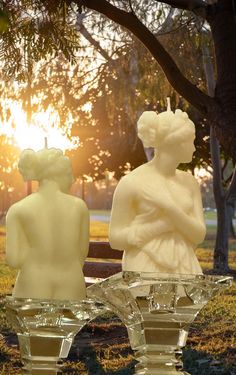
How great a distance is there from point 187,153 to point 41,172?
1.28 feet

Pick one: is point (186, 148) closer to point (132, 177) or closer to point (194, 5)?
point (132, 177)

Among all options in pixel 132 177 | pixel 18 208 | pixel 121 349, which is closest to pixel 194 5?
pixel 121 349

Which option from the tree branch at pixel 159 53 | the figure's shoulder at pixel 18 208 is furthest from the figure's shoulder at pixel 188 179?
the tree branch at pixel 159 53

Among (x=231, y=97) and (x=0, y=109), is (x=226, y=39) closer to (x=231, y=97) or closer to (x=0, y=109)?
(x=231, y=97)

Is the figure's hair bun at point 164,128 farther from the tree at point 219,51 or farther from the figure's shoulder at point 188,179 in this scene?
the tree at point 219,51

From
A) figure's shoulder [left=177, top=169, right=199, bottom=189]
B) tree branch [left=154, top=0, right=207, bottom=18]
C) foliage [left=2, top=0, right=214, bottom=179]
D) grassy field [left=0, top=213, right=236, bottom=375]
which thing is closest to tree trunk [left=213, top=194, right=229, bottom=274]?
foliage [left=2, top=0, right=214, bottom=179]

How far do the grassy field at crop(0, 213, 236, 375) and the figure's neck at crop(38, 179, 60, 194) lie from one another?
2.88 m

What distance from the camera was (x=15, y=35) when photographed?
4.37m

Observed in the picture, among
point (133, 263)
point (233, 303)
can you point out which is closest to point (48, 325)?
point (133, 263)

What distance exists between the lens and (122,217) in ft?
6.17

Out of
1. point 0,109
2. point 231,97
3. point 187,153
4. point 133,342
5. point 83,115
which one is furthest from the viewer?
point 83,115

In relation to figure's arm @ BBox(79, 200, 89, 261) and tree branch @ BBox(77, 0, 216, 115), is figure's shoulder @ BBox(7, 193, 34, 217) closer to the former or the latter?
figure's arm @ BBox(79, 200, 89, 261)

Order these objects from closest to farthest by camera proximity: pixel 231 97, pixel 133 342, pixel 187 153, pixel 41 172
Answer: pixel 133 342
pixel 41 172
pixel 187 153
pixel 231 97

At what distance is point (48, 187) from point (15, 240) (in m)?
0.15
